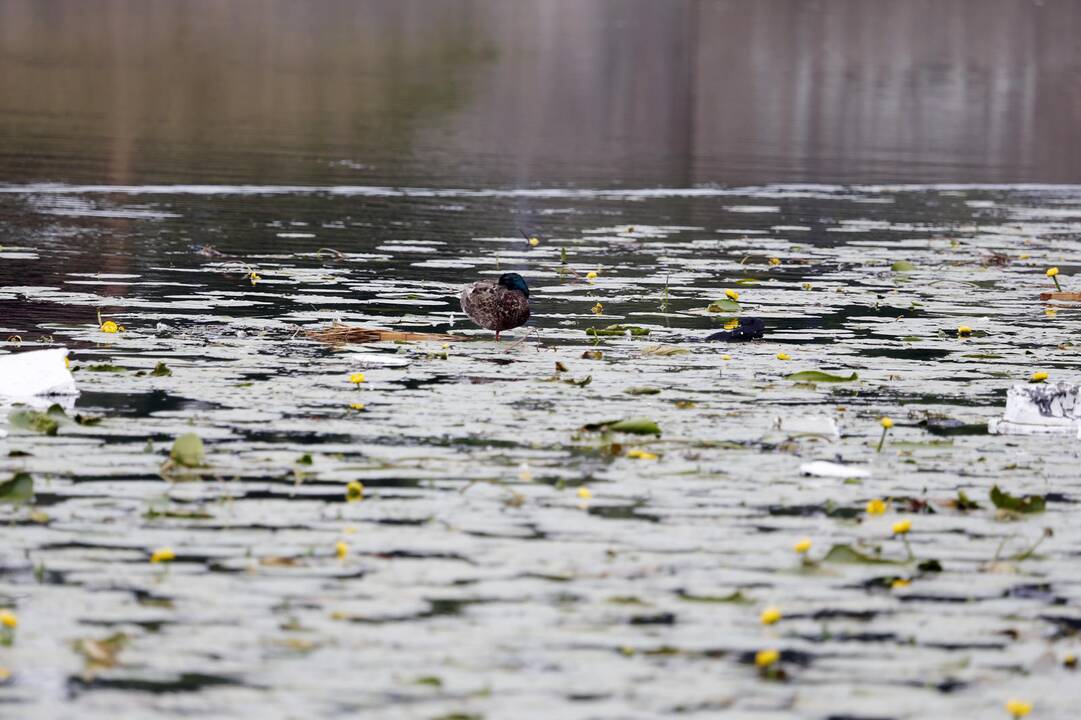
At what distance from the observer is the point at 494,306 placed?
1136cm

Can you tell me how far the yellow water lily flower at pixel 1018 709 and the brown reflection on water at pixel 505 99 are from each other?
17.4m

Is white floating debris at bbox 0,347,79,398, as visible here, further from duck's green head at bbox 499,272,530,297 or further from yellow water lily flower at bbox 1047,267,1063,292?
yellow water lily flower at bbox 1047,267,1063,292

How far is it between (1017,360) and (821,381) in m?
1.54

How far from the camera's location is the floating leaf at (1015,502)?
7.58 meters

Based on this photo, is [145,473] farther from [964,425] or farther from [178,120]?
[178,120]

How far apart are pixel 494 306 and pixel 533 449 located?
3061 mm

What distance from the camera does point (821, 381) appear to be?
33.6ft

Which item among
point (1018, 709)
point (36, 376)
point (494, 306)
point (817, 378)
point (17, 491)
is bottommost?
point (1018, 709)

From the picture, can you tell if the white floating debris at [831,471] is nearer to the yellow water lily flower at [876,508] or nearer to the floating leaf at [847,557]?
the yellow water lily flower at [876,508]

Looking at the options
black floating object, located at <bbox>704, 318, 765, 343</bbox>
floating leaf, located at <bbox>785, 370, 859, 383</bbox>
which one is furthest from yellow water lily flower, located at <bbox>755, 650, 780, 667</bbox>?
black floating object, located at <bbox>704, 318, 765, 343</bbox>

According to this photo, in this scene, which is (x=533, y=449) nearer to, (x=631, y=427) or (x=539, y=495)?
(x=631, y=427)

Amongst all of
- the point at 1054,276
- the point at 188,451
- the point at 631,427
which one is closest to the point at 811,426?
the point at 631,427

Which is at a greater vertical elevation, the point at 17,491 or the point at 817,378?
the point at 817,378

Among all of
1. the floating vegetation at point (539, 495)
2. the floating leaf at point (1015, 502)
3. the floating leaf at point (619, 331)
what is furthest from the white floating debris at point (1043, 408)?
the floating leaf at point (619, 331)
